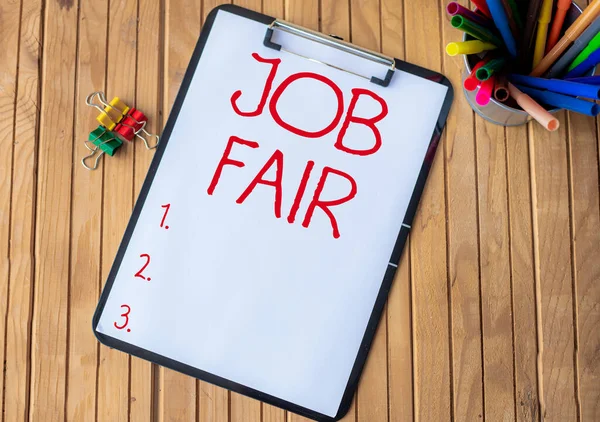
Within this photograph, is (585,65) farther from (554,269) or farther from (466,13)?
(554,269)

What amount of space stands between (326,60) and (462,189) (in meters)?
0.20

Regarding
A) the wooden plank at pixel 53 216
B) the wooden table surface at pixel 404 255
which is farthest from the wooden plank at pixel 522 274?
the wooden plank at pixel 53 216

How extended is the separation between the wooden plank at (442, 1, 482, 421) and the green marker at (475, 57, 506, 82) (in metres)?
0.08

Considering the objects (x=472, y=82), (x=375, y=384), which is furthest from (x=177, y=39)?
(x=375, y=384)

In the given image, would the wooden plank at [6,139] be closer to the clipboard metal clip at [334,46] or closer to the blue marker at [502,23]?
the clipboard metal clip at [334,46]

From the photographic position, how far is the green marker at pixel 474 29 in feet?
1.31

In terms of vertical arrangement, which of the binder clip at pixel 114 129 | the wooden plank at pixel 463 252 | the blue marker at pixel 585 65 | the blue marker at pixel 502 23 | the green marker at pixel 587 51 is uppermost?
the blue marker at pixel 502 23

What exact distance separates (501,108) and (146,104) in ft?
1.20

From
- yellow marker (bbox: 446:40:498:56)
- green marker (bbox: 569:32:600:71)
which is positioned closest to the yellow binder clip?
yellow marker (bbox: 446:40:498:56)

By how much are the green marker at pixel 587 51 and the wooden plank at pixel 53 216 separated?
499mm

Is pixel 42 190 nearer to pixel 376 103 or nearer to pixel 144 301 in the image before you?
pixel 144 301

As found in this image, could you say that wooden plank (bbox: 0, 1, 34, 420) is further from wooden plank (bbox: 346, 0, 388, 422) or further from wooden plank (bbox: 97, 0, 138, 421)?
wooden plank (bbox: 346, 0, 388, 422)

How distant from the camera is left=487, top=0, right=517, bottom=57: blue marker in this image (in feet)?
1.38

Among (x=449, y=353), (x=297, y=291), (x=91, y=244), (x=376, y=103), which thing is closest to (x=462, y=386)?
(x=449, y=353)
